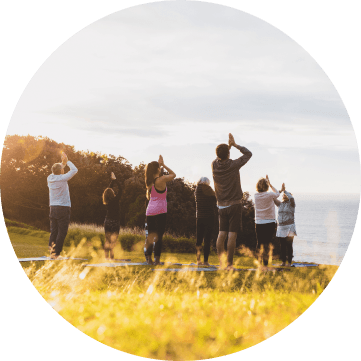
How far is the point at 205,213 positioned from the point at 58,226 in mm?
2301

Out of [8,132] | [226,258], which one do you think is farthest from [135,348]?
[8,132]

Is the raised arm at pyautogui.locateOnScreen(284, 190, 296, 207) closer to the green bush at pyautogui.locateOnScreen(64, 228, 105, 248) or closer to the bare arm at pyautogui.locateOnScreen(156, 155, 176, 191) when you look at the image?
the bare arm at pyautogui.locateOnScreen(156, 155, 176, 191)

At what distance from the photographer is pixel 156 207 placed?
250 inches

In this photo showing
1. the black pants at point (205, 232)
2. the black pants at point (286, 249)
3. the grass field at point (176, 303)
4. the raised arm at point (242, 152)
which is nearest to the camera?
the grass field at point (176, 303)

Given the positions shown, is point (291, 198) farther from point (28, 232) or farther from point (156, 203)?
point (28, 232)

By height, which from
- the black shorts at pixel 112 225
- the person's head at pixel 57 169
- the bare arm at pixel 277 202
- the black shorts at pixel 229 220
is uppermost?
the person's head at pixel 57 169

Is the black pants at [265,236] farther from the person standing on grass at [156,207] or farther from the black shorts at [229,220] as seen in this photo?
the person standing on grass at [156,207]

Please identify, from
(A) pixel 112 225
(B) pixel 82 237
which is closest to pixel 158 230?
(A) pixel 112 225

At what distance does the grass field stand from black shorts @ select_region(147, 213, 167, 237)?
15.2 inches

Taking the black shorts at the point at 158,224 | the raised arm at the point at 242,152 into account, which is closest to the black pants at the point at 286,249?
the raised arm at the point at 242,152

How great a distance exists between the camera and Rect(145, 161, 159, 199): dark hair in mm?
6281

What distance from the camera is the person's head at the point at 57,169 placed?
6.61 metres

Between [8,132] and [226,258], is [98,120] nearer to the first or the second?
[8,132]

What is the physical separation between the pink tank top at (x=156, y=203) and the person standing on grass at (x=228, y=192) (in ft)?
2.63
